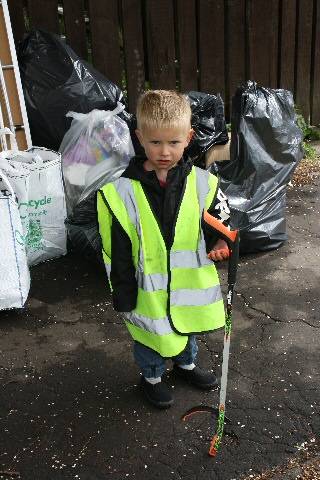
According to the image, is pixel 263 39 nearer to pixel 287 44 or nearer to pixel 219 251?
pixel 287 44

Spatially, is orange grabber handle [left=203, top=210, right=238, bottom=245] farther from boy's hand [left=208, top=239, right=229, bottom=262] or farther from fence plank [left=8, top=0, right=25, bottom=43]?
fence plank [left=8, top=0, right=25, bottom=43]

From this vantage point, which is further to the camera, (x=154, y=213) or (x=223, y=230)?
(x=154, y=213)

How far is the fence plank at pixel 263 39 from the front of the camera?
5844 millimetres

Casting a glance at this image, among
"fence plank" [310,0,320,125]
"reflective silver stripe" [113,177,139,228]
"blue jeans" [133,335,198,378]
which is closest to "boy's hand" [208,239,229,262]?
"reflective silver stripe" [113,177,139,228]

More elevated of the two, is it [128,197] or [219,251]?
[128,197]

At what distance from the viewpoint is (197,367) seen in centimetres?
287

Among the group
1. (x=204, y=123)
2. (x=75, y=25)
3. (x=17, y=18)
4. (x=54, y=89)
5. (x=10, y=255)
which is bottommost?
(x=10, y=255)

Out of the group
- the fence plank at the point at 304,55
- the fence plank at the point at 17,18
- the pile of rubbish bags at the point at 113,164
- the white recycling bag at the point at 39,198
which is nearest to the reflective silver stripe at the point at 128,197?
the pile of rubbish bags at the point at 113,164

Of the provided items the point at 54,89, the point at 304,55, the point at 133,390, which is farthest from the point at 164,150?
the point at 304,55

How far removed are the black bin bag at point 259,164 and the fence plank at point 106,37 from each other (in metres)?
1.60

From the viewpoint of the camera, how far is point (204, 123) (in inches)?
169

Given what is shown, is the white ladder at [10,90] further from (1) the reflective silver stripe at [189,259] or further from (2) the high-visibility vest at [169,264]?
(1) the reflective silver stripe at [189,259]

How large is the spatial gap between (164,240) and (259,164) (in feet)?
5.88

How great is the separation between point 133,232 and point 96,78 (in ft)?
8.04
